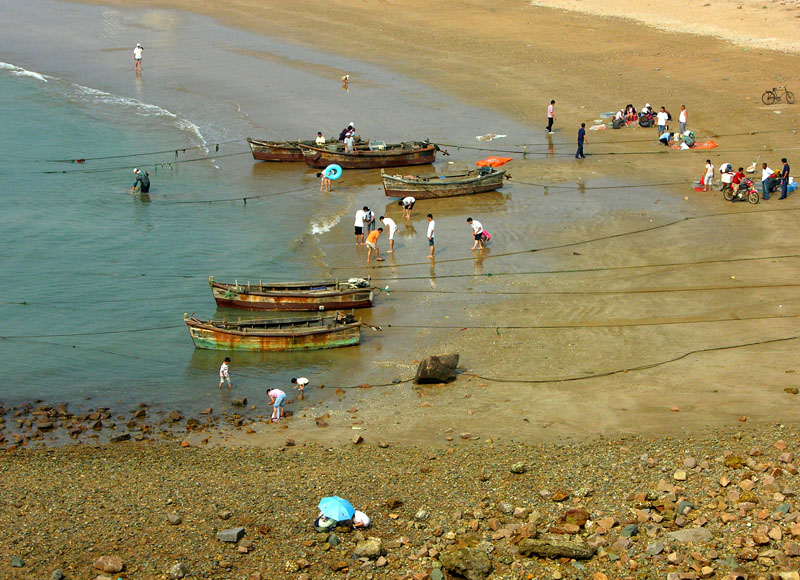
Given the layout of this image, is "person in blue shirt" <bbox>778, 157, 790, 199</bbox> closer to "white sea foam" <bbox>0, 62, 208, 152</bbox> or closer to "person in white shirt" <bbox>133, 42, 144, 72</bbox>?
"white sea foam" <bbox>0, 62, 208, 152</bbox>

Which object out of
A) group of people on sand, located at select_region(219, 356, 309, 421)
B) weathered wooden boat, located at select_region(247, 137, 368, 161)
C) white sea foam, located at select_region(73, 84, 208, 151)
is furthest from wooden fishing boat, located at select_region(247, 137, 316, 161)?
group of people on sand, located at select_region(219, 356, 309, 421)

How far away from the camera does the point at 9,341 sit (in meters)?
23.7

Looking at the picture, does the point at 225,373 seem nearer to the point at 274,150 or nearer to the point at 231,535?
the point at 231,535

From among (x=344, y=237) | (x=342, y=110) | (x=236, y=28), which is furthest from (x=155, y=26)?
(x=344, y=237)

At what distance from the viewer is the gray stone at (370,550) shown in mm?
13500

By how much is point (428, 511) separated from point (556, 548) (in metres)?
2.37

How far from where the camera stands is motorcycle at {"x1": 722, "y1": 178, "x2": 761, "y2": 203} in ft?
100

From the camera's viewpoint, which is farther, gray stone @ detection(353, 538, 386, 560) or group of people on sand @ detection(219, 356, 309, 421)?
group of people on sand @ detection(219, 356, 309, 421)

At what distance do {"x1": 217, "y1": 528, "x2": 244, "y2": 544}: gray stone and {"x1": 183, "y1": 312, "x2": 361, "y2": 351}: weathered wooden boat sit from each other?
847 centimetres

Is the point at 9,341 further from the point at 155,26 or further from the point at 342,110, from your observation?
the point at 155,26

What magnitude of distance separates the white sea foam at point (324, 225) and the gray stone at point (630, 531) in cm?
1893

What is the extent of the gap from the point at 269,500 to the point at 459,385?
611 cm

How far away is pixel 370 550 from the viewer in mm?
13555

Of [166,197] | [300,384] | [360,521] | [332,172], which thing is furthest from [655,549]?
[166,197]
